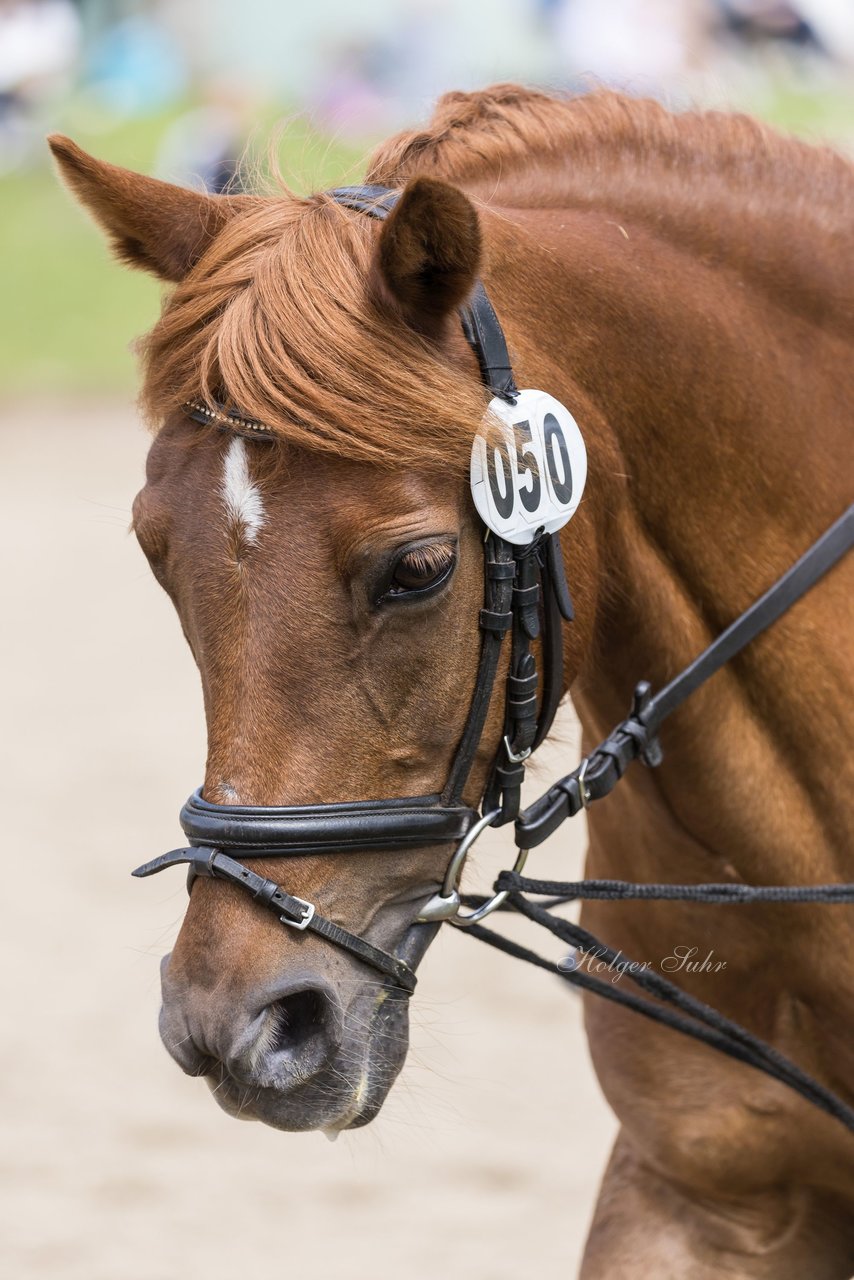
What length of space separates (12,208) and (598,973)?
15.8m

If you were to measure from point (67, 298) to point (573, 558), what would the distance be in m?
15.0

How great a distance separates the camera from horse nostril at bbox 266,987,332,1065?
1.92 m

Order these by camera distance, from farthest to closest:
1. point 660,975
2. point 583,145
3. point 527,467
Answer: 1. point 660,975
2. point 583,145
3. point 527,467

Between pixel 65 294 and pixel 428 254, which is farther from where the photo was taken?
pixel 65 294

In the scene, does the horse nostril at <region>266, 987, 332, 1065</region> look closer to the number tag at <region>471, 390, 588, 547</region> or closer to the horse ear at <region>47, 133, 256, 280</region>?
the number tag at <region>471, 390, 588, 547</region>

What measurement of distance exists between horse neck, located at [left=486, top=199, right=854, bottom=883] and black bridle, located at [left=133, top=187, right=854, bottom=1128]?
0.06m

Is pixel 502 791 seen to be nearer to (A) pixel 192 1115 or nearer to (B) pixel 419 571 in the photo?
(B) pixel 419 571

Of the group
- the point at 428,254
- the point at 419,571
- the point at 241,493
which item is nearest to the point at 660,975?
the point at 419,571

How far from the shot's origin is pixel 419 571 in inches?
75.7

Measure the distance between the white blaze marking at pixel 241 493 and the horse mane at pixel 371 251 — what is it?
52 mm

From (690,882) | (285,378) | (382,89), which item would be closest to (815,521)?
(690,882)

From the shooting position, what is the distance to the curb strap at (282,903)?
191 cm

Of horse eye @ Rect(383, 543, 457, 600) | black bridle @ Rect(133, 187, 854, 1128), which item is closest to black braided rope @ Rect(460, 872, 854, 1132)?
black bridle @ Rect(133, 187, 854, 1128)

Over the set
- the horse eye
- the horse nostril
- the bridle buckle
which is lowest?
the horse nostril
